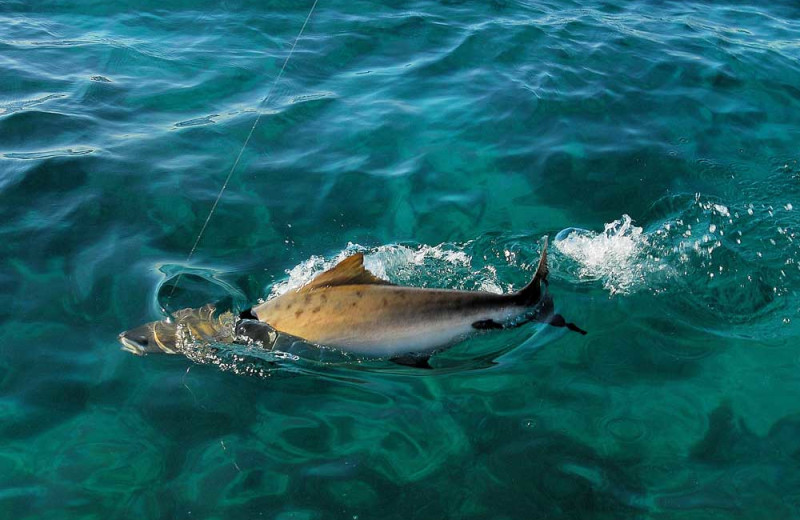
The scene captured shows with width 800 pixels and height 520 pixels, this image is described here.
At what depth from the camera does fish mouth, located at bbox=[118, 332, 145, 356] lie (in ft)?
18.2

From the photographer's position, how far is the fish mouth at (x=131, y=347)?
218 inches

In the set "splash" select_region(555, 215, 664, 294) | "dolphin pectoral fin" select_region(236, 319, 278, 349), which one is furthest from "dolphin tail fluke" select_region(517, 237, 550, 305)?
"dolphin pectoral fin" select_region(236, 319, 278, 349)

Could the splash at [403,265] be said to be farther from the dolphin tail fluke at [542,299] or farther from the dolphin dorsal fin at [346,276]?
the dolphin dorsal fin at [346,276]

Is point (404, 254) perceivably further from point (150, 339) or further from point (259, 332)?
point (150, 339)

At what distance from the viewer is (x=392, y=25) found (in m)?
12.1

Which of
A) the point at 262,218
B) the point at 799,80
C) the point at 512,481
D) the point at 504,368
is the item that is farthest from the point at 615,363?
the point at 799,80

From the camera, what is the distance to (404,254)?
6.79 m

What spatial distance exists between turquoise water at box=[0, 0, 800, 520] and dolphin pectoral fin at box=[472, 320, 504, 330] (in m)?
0.20

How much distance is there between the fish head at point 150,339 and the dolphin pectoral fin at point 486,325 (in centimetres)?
227

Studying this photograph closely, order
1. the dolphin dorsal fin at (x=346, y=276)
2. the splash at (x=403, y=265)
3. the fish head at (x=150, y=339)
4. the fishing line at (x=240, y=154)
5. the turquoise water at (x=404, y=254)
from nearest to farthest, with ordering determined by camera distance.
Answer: the turquoise water at (x=404, y=254), the dolphin dorsal fin at (x=346, y=276), the fish head at (x=150, y=339), the splash at (x=403, y=265), the fishing line at (x=240, y=154)

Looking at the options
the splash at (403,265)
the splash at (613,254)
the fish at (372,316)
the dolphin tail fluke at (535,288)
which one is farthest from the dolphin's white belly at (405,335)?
the splash at (613,254)

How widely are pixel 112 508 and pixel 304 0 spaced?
10415 mm

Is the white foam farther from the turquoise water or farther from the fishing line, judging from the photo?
the fishing line

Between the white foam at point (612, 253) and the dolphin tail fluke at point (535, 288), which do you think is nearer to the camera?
the dolphin tail fluke at point (535, 288)
